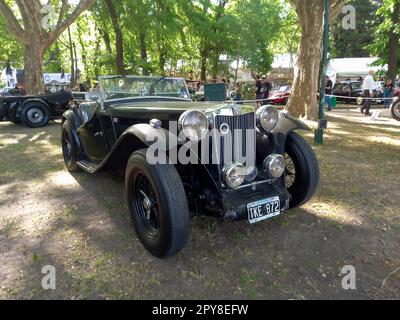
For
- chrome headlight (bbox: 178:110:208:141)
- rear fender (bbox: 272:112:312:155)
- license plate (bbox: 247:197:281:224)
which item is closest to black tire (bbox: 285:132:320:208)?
rear fender (bbox: 272:112:312:155)

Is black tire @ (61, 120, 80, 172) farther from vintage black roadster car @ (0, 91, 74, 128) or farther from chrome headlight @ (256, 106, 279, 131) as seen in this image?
vintage black roadster car @ (0, 91, 74, 128)

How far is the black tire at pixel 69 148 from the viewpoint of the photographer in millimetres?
4949

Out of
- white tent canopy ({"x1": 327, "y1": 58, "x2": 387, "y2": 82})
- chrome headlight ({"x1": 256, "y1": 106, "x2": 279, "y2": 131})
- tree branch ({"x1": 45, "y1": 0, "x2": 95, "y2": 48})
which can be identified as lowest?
chrome headlight ({"x1": 256, "y1": 106, "x2": 279, "y2": 131})

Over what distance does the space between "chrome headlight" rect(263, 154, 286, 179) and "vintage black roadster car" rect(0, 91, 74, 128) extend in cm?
869

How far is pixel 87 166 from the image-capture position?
4.50m

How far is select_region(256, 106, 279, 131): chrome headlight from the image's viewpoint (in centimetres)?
325

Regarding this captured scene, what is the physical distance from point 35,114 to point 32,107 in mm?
228

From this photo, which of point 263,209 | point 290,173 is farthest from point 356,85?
point 263,209

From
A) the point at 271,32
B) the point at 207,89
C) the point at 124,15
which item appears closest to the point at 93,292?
the point at 207,89

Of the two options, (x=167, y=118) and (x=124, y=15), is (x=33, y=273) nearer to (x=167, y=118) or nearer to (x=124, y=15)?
(x=167, y=118)

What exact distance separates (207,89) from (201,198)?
25.2 feet

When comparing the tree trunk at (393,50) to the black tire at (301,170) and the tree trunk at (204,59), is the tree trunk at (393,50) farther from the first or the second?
the black tire at (301,170)

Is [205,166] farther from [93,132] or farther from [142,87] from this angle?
[93,132]

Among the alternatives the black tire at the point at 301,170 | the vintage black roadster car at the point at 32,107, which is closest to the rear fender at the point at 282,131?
the black tire at the point at 301,170
